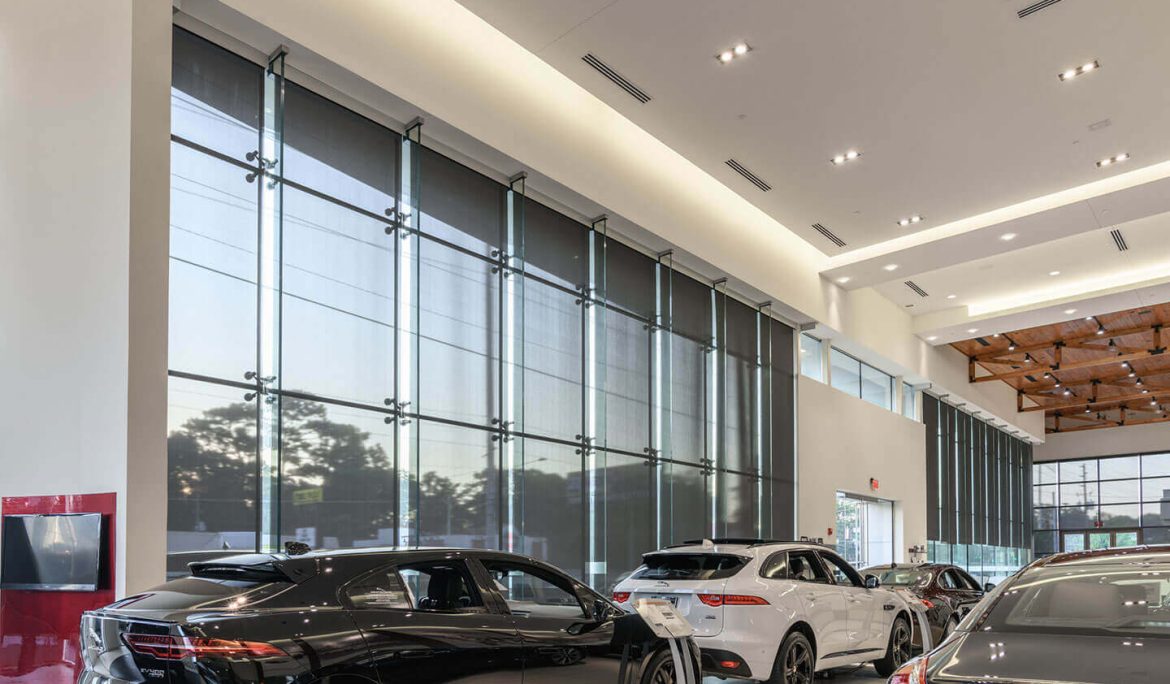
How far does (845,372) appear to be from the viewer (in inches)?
871

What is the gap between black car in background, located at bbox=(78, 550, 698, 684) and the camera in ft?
13.8

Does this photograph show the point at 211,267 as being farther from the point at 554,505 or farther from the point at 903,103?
the point at 903,103

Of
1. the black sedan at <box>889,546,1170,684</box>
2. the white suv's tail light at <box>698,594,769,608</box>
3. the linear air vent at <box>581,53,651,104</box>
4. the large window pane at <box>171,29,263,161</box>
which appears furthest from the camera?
the linear air vent at <box>581,53,651,104</box>

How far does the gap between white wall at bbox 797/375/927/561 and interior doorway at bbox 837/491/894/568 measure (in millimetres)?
246

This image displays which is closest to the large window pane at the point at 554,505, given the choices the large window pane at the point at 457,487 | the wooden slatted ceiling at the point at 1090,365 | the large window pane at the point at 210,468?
the large window pane at the point at 457,487

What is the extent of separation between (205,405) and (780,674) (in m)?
5.34

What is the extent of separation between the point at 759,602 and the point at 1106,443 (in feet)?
120

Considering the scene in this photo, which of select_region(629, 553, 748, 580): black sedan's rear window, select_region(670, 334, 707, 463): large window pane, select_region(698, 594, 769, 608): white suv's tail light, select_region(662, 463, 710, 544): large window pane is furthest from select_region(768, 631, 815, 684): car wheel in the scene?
select_region(670, 334, 707, 463): large window pane

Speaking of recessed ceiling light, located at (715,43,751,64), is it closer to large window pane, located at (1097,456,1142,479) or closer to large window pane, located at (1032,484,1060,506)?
large window pane, located at (1032,484,1060,506)

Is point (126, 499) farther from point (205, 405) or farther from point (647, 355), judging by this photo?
point (647, 355)

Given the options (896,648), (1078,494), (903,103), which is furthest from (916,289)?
(1078,494)

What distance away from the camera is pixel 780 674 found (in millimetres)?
7871

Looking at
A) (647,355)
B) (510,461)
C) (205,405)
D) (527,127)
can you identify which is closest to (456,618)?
(205,405)

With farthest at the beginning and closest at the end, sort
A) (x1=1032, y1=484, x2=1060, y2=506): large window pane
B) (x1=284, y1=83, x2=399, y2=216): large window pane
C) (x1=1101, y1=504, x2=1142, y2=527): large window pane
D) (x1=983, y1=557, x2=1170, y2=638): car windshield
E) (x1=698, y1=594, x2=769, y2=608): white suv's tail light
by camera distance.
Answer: (x1=1032, y1=484, x2=1060, y2=506): large window pane
(x1=1101, y1=504, x2=1142, y2=527): large window pane
(x1=284, y1=83, x2=399, y2=216): large window pane
(x1=698, y1=594, x2=769, y2=608): white suv's tail light
(x1=983, y1=557, x2=1170, y2=638): car windshield
